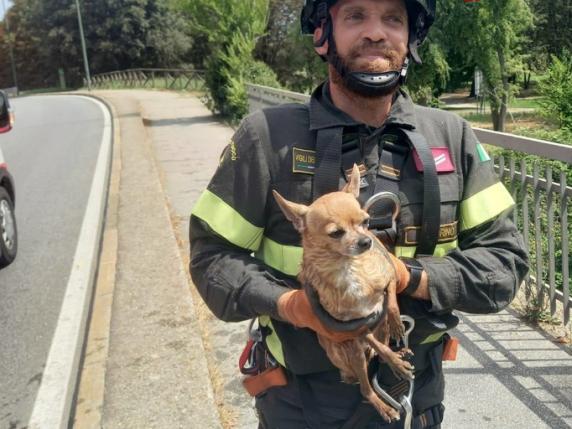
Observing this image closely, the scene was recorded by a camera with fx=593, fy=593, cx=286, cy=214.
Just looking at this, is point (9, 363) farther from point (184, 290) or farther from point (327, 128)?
point (327, 128)

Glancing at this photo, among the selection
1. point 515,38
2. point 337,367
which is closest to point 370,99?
point 337,367

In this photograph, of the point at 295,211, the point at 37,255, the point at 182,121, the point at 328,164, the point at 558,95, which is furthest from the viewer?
the point at 182,121

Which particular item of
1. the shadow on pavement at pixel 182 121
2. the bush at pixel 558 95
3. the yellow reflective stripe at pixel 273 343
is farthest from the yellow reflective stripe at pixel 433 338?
the shadow on pavement at pixel 182 121

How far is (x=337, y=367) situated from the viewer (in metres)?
1.84

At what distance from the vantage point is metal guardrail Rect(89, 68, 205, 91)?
42.4m

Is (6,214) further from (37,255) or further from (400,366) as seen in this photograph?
(400,366)

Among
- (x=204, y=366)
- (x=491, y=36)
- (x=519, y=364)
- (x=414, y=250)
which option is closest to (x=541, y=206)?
(x=519, y=364)

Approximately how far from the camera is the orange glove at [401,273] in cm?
169

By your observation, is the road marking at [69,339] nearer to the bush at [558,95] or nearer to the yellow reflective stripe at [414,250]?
the yellow reflective stripe at [414,250]

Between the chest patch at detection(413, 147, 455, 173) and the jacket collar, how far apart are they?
0.11 metres

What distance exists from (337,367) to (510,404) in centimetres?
220

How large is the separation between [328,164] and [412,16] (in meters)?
0.65

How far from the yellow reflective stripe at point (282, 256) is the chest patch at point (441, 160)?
46cm

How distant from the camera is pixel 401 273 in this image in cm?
171
